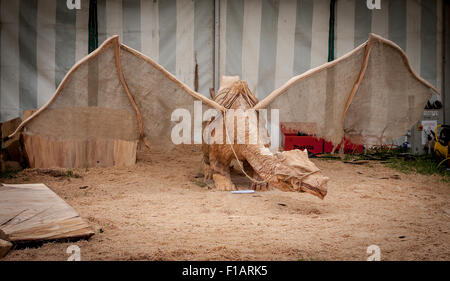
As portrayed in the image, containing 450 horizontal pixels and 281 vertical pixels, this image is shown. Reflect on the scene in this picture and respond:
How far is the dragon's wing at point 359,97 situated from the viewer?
3095 mm

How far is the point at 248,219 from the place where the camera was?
101 inches

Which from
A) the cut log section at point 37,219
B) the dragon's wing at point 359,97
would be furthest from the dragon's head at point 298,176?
the cut log section at point 37,219

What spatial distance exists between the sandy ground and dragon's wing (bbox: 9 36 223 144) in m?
0.67

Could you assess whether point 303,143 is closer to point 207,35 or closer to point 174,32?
point 207,35

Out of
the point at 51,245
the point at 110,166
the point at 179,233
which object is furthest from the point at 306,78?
the point at 110,166

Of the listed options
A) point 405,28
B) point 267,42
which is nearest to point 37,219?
point 267,42

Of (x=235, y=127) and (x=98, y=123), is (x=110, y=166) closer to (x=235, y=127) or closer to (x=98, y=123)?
(x=98, y=123)

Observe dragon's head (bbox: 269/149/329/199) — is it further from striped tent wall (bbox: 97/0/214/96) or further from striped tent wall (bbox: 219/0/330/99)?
striped tent wall (bbox: 97/0/214/96)

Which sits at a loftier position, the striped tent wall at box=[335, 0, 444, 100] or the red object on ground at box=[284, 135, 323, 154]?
the striped tent wall at box=[335, 0, 444, 100]

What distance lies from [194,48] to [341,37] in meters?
2.44

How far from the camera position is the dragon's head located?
2.38 m

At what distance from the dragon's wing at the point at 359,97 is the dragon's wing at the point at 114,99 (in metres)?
0.83

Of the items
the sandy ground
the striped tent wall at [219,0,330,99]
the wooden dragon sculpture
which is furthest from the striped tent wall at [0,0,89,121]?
the wooden dragon sculpture

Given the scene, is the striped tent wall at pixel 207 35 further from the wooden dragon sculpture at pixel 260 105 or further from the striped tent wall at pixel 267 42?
the wooden dragon sculpture at pixel 260 105
